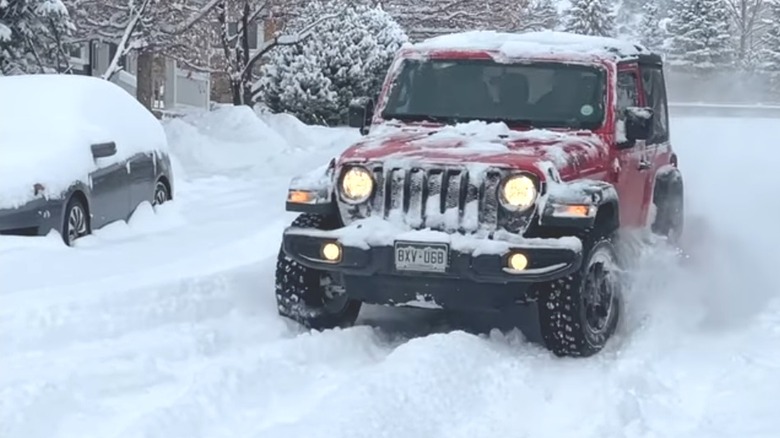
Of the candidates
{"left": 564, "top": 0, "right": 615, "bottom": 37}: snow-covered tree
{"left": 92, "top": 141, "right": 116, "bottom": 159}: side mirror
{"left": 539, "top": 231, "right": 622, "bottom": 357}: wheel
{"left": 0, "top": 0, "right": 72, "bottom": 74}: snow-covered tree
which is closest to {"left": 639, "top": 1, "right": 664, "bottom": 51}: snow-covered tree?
{"left": 564, "top": 0, "right": 615, "bottom": 37}: snow-covered tree

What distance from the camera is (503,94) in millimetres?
7945

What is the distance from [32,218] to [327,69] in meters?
14.4

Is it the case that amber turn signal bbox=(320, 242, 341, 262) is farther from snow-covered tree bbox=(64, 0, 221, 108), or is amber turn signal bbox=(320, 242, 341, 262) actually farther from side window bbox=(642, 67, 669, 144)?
snow-covered tree bbox=(64, 0, 221, 108)

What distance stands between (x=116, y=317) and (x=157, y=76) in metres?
19.8

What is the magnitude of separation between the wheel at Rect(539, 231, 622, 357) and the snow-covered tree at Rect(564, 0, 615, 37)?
47.3 metres

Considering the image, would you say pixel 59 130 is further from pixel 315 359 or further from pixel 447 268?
pixel 447 268

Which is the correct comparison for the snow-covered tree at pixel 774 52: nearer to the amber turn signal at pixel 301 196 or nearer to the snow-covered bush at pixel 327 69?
the snow-covered bush at pixel 327 69

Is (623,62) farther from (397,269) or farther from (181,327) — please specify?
(181,327)

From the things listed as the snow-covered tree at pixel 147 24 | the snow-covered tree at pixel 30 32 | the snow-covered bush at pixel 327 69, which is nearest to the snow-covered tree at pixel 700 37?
the snow-covered bush at pixel 327 69

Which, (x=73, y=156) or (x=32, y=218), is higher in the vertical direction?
(x=73, y=156)

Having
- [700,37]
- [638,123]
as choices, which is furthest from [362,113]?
[700,37]

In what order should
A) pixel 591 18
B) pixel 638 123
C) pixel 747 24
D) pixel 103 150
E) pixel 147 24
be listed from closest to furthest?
pixel 638 123 → pixel 103 150 → pixel 147 24 → pixel 591 18 → pixel 747 24

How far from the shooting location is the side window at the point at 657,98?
895 cm

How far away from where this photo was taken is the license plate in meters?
6.52
